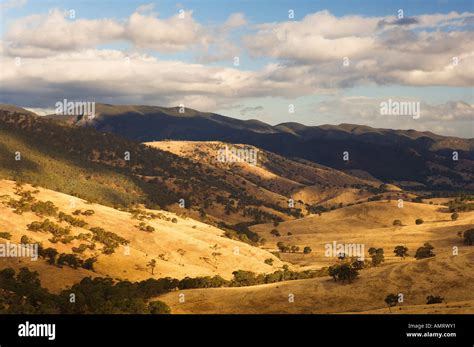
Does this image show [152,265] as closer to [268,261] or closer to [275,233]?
[268,261]

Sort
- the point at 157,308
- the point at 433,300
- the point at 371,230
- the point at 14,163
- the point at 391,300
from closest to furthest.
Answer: the point at 391,300 < the point at 433,300 < the point at 157,308 < the point at 371,230 < the point at 14,163

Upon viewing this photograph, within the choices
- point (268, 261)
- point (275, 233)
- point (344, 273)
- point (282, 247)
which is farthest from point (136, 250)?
point (275, 233)

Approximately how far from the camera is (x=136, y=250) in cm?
10562

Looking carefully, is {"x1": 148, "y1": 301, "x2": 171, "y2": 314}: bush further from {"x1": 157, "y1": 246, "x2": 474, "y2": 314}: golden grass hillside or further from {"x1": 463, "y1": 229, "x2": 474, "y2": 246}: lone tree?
{"x1": 463, "y1": 229, "x2": 474, "y2": 246}: lone tree

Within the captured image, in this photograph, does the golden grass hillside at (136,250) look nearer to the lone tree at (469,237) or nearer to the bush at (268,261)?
the bush at (268,261)

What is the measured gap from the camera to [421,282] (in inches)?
2822

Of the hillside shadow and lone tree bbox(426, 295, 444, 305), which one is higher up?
the hillside shadow

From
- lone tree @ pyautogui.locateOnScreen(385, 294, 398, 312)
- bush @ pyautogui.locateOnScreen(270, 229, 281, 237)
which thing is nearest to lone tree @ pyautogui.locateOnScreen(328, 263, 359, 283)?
lone tree @ pyautogui.locateOnScreen(385, 294, 398, 312)

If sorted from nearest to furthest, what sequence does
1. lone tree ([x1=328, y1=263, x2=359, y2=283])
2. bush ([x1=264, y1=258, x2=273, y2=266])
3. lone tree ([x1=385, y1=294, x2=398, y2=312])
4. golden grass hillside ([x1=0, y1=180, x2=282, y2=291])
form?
lone tree ([x1=385, y1=294, x2=398, y2=312]) < lone tree ([x1=328, y1=263, x2=359, y2=283]) < golden grass hillside ([x1=0, y1=180, x2=282, y2=291]) < bush ([x1=264, y1=258, x2=273, y2=266])

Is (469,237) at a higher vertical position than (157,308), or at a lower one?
higher

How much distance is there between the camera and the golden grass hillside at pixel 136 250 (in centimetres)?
9100

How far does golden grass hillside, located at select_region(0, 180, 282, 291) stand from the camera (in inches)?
3583

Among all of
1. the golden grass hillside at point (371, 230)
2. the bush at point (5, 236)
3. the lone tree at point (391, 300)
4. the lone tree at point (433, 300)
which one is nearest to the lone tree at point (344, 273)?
the lone tree at point (391, 300)
